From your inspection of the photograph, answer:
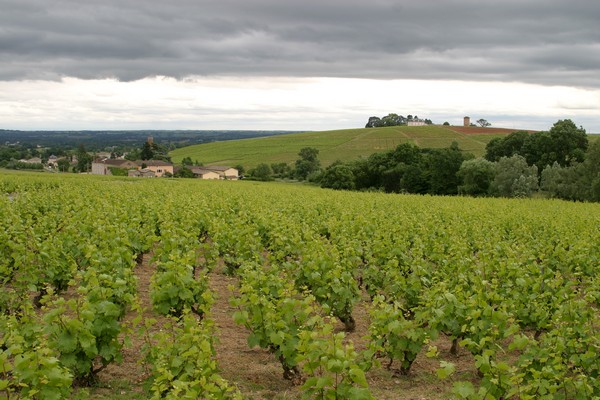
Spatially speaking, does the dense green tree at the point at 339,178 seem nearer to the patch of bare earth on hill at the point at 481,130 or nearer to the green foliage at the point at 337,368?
the patch of bare earth on hill at the point at 481,130

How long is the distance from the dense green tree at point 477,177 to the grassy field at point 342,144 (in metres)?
35.1

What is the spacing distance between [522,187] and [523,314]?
44.9 meters

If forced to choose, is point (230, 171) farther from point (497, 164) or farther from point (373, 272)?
point (373, 272)

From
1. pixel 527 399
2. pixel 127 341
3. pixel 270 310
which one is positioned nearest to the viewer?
pixel 527 399

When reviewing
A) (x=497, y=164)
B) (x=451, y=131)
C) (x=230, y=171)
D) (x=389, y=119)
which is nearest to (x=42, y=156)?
(x=230, y=171)

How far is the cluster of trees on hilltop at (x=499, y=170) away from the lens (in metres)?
51.9

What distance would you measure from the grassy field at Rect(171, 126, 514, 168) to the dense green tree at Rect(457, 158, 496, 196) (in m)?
35.1

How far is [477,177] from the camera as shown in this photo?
5844cm

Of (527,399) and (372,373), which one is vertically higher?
(527,399)

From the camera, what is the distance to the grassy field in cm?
10456

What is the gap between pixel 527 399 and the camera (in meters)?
5.84

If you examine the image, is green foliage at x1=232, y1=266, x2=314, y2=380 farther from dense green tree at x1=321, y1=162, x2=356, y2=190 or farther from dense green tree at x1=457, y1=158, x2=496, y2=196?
dense green tree at x1=321, y1=162, x2=356, y2=190

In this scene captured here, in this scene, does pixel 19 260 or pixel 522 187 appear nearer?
pixel 19 260

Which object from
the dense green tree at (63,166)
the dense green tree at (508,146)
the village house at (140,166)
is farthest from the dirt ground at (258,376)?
the dense green tree at (63,166)
